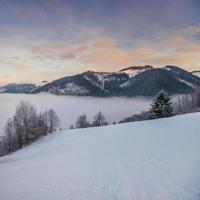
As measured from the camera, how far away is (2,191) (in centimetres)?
1306

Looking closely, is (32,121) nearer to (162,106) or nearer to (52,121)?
(52,121)

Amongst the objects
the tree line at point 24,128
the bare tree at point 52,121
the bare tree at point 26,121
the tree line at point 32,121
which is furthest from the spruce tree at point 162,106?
the bare tree at point 52,121

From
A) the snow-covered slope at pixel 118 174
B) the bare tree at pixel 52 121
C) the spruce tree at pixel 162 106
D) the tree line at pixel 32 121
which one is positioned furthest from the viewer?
the bare tree at pixel 52 121

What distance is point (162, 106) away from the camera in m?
46.0

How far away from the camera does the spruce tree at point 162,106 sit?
4550 cm

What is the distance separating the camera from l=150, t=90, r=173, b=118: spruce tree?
149 ft

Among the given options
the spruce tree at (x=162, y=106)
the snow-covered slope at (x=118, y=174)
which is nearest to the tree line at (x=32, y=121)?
the spruce tree at (x=162, y=106)

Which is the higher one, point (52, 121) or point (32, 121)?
point (32, 121)

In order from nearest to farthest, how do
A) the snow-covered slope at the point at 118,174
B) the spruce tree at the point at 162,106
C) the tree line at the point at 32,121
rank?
the snow-covered slope at the point at 118,174 < the spruce tree at the point at 162,106 < the tree line at the point at 32,121

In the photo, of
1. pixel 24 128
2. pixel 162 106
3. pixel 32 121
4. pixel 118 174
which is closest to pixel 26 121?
pixel 32 121

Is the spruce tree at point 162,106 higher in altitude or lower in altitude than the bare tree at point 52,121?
higher

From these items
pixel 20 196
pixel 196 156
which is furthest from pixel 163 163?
pixel 20 196

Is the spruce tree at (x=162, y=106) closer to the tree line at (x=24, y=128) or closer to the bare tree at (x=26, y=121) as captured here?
the tree line at (x=24, y=128)

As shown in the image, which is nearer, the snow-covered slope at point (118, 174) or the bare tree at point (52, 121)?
the snow-covered slope at point (118, 174)
